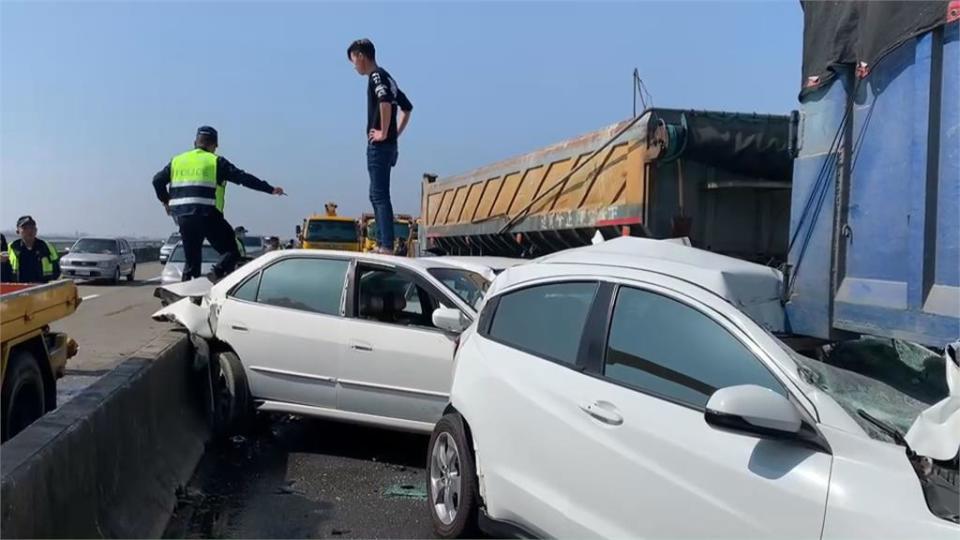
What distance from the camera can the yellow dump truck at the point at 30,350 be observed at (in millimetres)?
4652

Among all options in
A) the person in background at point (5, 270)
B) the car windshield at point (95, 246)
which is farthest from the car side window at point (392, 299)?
the car windshield at point (95, 246)

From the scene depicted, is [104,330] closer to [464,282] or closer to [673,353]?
[464,282]

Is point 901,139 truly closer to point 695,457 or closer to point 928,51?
point 928,51

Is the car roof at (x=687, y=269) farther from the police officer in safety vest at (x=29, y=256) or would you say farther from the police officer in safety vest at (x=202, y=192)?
the police officer in safety vest at (x=29, y=256)

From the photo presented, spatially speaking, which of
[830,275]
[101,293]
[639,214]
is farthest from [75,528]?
[101,293]

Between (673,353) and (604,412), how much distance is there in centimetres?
37

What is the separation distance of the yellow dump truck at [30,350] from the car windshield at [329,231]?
16.9 metres

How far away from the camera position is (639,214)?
7570mm

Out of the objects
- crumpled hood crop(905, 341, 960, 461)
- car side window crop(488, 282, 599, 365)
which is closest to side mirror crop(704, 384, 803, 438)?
crumpled hood crop(905, 341, 960, 461)

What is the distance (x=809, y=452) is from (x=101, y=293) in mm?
23354

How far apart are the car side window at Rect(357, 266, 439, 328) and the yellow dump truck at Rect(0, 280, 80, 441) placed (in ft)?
6.82

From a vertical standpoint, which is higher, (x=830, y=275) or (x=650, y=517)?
(x=830, y=275)

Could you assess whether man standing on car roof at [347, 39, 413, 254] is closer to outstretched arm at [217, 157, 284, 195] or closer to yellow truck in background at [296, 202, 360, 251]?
outstretched arm at [217, 157, 284, 195]

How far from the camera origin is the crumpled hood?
95.8 inches
